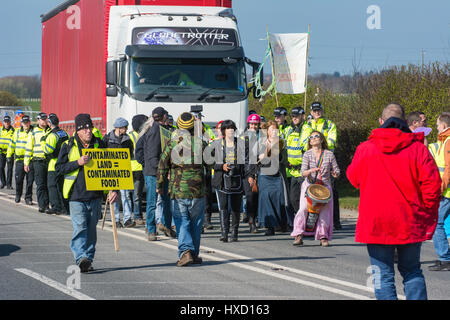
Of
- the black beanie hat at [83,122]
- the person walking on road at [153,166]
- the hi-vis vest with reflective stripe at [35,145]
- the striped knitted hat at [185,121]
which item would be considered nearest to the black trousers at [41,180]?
the hi-vis vest with reflective stripe at [35,145]

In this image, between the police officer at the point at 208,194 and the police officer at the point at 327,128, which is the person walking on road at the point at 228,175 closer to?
the police officer at the point at 208,194

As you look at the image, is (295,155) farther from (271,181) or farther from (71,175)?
(71,175)

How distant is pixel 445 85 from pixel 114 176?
41.8 ft

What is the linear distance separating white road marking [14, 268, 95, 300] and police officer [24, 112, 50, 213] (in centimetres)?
789

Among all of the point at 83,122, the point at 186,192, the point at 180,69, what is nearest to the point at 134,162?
the point at 180,69

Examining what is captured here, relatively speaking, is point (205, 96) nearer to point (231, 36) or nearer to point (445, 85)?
point (231, 36)

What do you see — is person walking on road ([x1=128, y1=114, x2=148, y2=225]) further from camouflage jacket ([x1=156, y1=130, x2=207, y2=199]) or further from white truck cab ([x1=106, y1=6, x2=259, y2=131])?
camouflage jacket ([x1=156, y1=130, x2=207, y2=199])

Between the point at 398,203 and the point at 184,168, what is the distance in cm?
445

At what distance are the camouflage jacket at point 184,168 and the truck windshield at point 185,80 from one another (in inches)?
232

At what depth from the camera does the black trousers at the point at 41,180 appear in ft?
60.1

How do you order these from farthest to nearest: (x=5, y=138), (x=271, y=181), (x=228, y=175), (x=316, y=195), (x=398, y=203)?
(x=5, y=138) → (x=271, y=181) → (x=228, y=175) → (x=316, y=195) → (x=398, y=203)

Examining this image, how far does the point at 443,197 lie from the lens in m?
10.9

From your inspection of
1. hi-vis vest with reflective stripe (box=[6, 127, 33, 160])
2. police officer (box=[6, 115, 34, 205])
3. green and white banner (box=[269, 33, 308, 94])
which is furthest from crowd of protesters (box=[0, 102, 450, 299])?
green and white banner (box=[269, 33, 308, 94])
